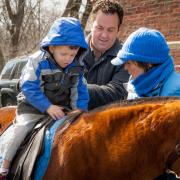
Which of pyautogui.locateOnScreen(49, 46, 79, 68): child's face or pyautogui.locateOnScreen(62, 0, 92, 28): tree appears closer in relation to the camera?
pyautogui.locateOnScreen(49, 46, 79, 68): child's face

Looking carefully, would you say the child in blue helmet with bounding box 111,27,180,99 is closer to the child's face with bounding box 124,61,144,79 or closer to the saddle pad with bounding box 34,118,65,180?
the child's face with bounding box 124,61,144,79

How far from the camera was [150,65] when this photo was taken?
2787 mm

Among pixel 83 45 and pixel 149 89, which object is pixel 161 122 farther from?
pixel 83 45

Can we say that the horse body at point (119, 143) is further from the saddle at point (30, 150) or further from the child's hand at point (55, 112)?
the child's hand at point (55, 112)

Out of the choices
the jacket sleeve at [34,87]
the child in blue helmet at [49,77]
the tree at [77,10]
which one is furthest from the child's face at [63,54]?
the tree at [77,10]

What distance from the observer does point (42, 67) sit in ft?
10.6

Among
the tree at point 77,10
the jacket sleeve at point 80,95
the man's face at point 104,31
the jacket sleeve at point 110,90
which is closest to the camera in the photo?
the jacket sleeve at point 80,95

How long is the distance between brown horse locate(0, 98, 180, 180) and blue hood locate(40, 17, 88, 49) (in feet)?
2.19

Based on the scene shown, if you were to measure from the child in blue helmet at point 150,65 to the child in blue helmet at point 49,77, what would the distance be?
0.52m

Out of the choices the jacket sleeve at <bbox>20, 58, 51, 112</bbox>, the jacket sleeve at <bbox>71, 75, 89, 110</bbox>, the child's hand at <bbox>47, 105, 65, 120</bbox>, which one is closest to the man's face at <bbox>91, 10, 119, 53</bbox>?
the jacket sleeve at <bbox>71, 75, 89, 110</bbox>

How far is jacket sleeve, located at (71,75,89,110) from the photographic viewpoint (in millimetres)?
3416

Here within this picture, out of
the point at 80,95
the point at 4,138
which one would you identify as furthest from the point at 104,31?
the point at 4,138

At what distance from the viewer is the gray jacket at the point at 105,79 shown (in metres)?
3.72

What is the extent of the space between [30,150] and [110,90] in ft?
3.55
